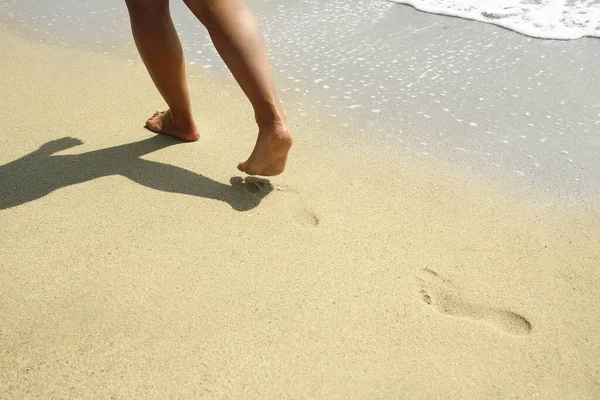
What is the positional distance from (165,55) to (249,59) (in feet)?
1.29

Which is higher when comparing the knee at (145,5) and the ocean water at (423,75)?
the knee at (145,5)

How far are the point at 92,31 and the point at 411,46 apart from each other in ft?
5.85

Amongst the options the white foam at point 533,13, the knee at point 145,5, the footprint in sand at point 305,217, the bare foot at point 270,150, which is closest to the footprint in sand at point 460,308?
the footprint in sand at point 305,217

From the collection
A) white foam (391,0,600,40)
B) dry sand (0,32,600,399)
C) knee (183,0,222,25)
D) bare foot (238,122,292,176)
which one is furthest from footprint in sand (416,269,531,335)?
white foam (391,0,600,40)

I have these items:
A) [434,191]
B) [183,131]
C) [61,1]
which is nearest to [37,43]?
[61,1]

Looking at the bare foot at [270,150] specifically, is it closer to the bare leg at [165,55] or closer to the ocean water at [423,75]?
the bare leg at [165,55]

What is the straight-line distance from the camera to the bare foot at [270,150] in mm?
1693

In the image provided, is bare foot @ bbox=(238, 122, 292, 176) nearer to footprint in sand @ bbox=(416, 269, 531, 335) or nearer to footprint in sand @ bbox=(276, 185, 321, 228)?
footprint in sand @ bbox=(276, 185, 321, 228)

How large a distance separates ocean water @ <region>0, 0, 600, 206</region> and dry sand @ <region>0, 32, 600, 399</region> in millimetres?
179

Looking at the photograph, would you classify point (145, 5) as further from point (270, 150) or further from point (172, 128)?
point (270, 150)

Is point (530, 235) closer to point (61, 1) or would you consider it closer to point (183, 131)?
point (183, 131)

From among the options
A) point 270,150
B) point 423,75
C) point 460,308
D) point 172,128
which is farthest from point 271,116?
point 423,75

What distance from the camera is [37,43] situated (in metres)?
3.03

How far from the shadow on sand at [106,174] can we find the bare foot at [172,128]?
123 mm
